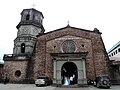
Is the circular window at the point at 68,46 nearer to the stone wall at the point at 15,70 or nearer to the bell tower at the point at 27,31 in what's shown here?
the bell tower at the point at 27,31

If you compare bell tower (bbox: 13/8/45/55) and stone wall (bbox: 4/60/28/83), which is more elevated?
bell tower (bbox: 13/8/45/55)

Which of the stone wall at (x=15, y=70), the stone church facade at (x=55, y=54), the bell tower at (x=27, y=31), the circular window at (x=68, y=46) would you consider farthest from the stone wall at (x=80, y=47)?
the stone wall at (x=15, y=70)

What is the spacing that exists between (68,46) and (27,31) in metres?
7.74

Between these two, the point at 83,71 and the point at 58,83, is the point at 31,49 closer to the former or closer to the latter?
the point at 58,83

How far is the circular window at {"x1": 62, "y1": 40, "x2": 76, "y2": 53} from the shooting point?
2094 centimetres

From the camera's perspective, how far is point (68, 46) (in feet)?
69.6

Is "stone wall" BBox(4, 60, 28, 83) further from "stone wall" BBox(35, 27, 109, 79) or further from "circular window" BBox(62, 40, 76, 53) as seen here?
"circular window" BBox(62, 40, 76, 53)

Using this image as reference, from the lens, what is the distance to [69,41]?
21500 millimetres

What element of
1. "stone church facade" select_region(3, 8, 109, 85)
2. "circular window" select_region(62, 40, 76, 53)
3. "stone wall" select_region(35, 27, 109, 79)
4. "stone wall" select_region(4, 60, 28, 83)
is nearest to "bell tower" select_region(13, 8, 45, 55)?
"stone church facade" select_region(3, 8, 109, 85)

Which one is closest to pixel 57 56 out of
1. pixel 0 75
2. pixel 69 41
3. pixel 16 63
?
pixel 69 41

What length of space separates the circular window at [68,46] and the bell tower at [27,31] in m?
5.15

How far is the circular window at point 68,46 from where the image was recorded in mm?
20936

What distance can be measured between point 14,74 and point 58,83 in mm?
7428

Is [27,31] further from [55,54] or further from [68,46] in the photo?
[68,46]
